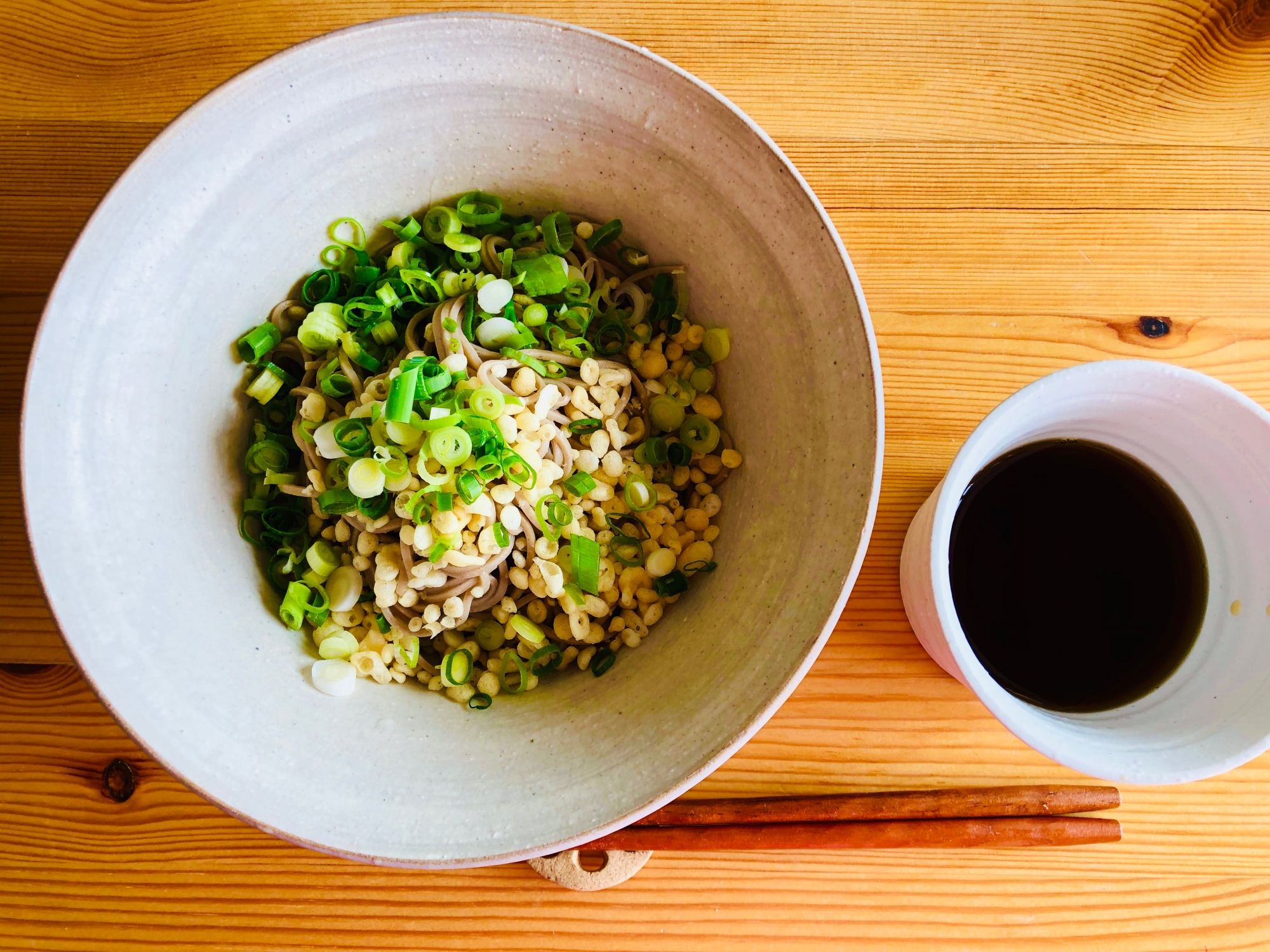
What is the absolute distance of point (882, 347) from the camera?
136 centimetres

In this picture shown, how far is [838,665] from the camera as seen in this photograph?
131 centimetres

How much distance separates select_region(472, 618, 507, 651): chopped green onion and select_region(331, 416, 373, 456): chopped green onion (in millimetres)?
320

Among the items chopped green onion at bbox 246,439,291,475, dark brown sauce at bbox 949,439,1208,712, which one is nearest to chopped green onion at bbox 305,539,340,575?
chopped green onion at bbox 246,439,291,475

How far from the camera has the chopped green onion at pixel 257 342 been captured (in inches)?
44.7

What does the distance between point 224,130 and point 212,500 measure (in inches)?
20.1

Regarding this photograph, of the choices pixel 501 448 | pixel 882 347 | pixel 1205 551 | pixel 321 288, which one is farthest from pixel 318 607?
pixel 1205 551

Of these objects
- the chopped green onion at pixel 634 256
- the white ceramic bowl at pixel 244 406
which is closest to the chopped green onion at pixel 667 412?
the white ceramic bowl at pixel 244 406

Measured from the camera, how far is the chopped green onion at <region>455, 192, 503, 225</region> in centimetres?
118

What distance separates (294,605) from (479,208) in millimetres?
663

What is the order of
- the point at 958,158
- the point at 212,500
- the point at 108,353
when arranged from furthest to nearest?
the point at 958,158 < the point at 212,500 < the point at 108,353

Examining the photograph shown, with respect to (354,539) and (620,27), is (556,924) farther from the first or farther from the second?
(620,27)

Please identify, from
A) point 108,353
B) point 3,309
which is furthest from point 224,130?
point 3,309

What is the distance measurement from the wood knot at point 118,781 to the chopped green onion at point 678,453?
3.53 ft

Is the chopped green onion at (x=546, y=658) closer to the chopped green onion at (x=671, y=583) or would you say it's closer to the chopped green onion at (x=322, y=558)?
the chopped green onion at (x=671, y=583)
